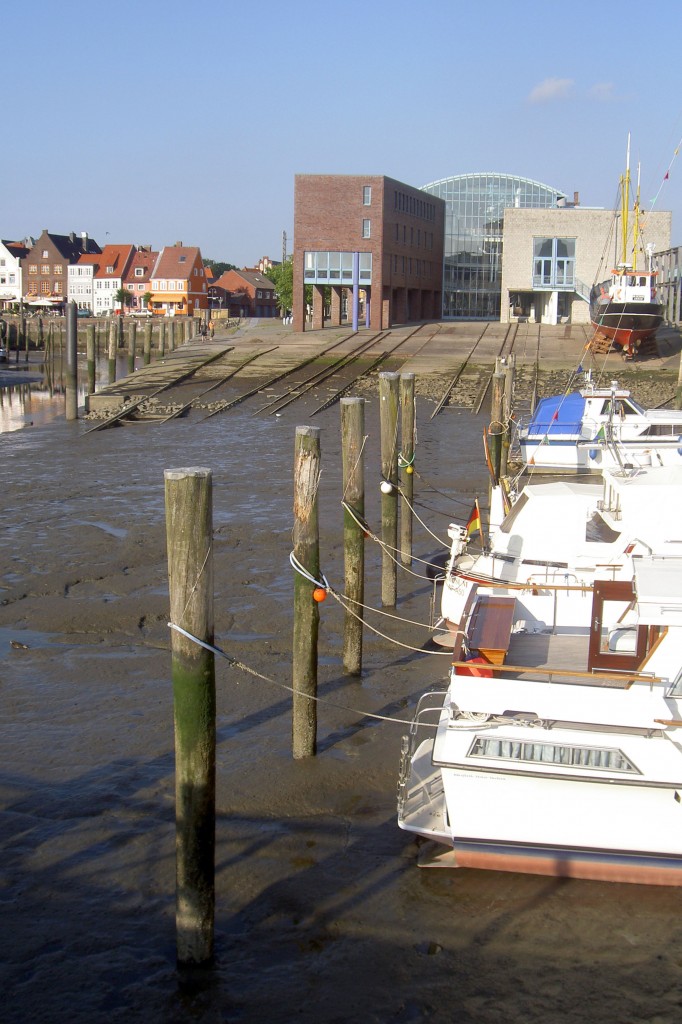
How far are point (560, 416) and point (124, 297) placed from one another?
311ft

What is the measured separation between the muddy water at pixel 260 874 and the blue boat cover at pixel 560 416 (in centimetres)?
907

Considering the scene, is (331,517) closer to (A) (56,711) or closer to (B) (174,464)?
(B) (174,464)

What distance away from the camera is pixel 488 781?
716 cm

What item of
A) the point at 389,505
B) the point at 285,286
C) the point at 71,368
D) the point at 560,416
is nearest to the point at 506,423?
the point at 560,416

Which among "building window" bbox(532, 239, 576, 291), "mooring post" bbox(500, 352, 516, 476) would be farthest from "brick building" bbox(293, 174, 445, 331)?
"mooring post" bbox(500, 352, 516, 476)

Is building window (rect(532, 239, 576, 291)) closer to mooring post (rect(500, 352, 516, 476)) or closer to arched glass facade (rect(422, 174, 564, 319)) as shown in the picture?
arched glass facade (rect(422, 174, 564, 319))

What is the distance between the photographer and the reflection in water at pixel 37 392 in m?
36.6

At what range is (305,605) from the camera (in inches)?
356

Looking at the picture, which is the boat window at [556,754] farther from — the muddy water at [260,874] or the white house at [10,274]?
the white house at [10,274]

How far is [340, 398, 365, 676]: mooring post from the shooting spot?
10.8 meters

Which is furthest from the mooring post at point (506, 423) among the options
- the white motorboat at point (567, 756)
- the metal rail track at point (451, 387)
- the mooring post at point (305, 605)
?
the metal rail track at point (451, 387)

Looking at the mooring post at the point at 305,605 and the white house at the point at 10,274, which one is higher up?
the white house at the point at 10,274

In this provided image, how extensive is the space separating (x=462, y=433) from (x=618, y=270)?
14478 millimetres

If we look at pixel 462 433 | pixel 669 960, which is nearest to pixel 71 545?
pixel 669 960
